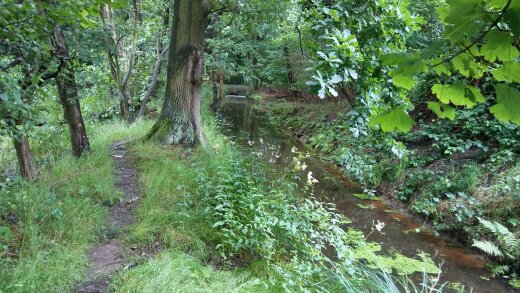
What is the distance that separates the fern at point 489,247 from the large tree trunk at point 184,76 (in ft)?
14.4

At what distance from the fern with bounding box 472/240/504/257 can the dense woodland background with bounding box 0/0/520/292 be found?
0.02 meters

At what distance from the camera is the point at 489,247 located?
4602 millimetres

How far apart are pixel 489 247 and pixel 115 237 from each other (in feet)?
15.2

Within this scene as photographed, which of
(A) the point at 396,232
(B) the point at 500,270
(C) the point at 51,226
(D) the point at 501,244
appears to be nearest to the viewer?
(C) the point at 51,226

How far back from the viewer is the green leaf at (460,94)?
1.09 meters

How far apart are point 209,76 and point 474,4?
43.6ft

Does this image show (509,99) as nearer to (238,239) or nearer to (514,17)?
(514,17)

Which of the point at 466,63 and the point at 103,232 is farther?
the point at 103,232

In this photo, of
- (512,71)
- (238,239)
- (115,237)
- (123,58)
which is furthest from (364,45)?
(123,58)

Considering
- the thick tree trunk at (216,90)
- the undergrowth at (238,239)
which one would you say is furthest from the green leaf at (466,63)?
the thick tree trunk at (216,90)

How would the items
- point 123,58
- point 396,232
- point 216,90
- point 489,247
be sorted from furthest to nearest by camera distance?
point 216,90, point 123,58, point 396,232, point 489,247

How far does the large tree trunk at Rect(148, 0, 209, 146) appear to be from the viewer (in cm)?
566

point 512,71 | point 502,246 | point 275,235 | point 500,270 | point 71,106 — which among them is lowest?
point 500,270

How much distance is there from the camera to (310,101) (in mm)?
15391
